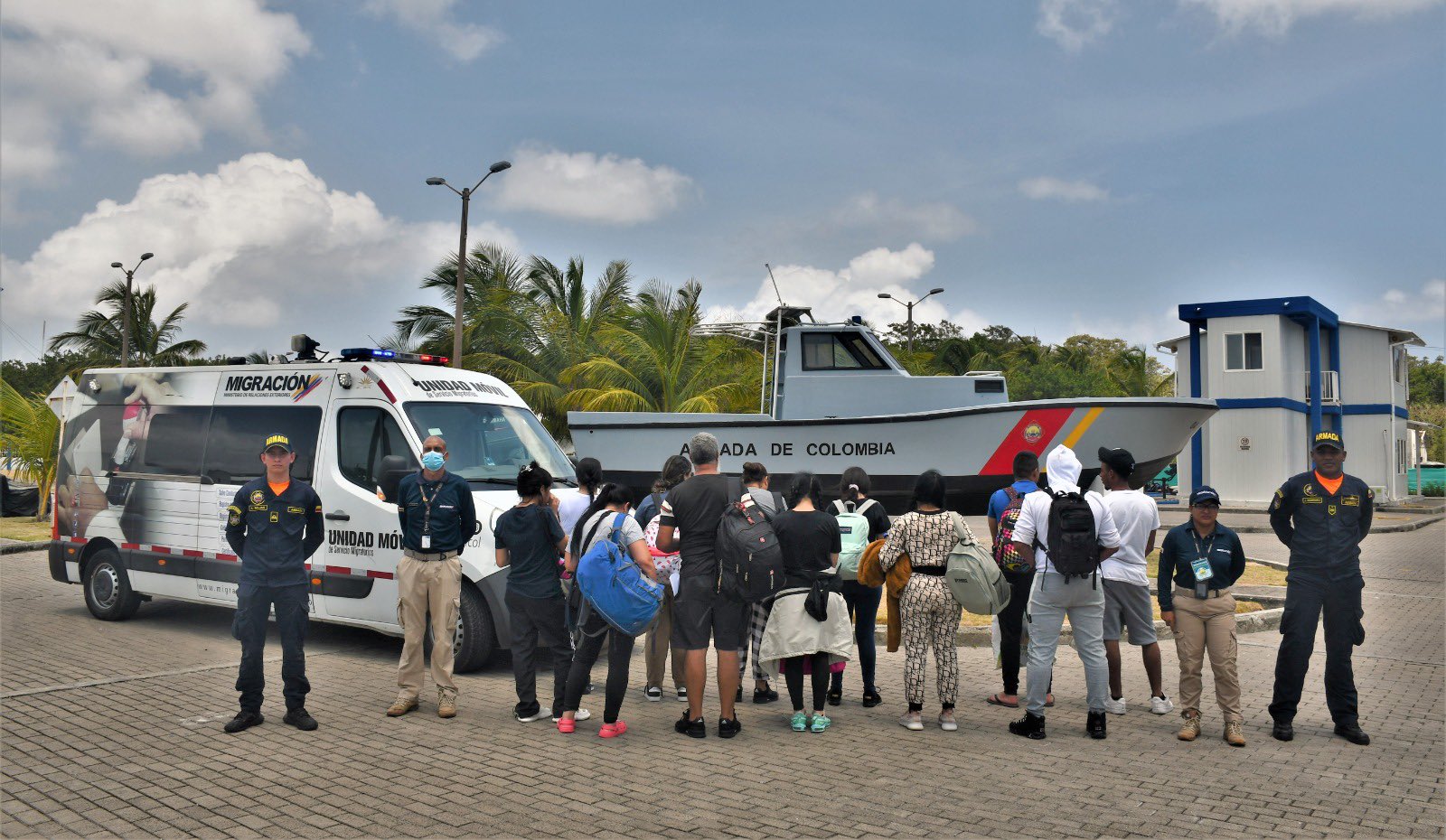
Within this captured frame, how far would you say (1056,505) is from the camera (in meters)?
6.10

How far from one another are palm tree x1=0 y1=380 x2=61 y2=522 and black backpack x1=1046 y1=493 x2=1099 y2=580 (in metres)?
20.9

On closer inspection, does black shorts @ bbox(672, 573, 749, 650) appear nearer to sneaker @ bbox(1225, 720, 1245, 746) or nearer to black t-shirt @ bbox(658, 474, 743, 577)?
black t-shirt @ bbox(658, 474, 743, 577)

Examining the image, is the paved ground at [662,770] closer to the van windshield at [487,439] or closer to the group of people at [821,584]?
the group of people at [821,584]

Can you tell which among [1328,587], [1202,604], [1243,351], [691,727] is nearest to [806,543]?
[691,727]

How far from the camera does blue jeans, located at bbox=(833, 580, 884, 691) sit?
7.00 meters

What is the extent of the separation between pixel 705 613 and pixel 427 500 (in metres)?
1.91

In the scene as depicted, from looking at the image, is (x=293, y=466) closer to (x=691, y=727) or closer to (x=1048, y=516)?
(x=691, y=727)

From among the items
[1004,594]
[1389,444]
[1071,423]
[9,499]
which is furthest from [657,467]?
[1389,444]

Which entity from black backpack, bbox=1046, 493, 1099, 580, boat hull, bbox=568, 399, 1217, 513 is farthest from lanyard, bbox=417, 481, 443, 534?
boat hull, bbox=568, 399, 1217, 513

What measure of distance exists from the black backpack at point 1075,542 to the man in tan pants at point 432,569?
353 centimetres

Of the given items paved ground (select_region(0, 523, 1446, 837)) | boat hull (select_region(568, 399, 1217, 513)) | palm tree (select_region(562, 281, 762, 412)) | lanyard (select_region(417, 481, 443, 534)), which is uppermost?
palm tree (select_region(562, 281, 762, 412))

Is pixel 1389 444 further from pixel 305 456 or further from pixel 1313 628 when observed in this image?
pixel 305 456

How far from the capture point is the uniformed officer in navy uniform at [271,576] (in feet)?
20.6

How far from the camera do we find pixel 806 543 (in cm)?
631
